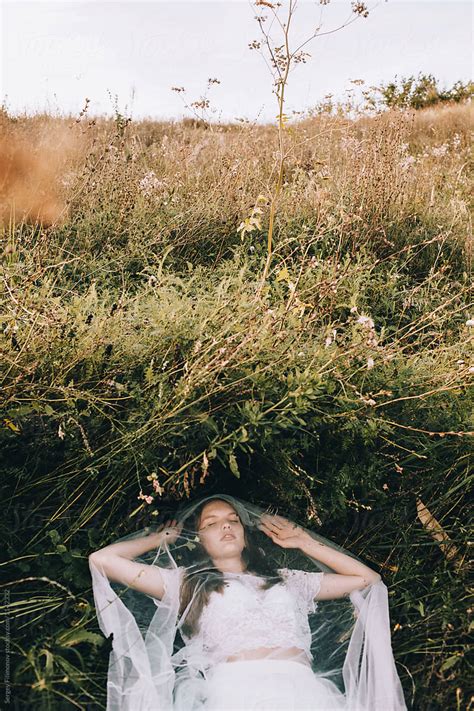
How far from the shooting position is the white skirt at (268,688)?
7.72ft

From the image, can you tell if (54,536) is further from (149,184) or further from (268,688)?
(149,184)

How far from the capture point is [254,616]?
8.74 feet

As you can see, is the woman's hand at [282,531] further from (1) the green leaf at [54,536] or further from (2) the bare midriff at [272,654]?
(1) the green leaf at [54,536]

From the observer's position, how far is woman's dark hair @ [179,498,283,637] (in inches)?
107

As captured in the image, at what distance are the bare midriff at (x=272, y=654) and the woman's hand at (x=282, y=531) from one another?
45cm

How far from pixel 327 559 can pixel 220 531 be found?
496mm

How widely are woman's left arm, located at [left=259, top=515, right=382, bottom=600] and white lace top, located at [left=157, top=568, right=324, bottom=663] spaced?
0.06m

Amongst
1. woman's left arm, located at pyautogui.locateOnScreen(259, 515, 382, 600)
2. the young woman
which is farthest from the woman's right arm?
woman's left arm, located at pyautogui.locateOnScreen(259, 515, 382, 600)

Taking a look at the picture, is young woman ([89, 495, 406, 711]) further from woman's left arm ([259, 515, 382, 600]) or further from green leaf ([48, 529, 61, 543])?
green leaf ([48, 529, 61, 543])

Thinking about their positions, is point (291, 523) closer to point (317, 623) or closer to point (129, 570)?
point (317, 623)

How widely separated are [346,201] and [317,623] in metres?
3.46

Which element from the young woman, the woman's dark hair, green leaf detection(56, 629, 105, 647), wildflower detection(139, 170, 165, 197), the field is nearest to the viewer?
green leaf detection(56, 629, 105, 647)

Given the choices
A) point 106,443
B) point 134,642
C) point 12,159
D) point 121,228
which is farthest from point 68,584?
point 12,159

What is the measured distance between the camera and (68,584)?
8.82ft
